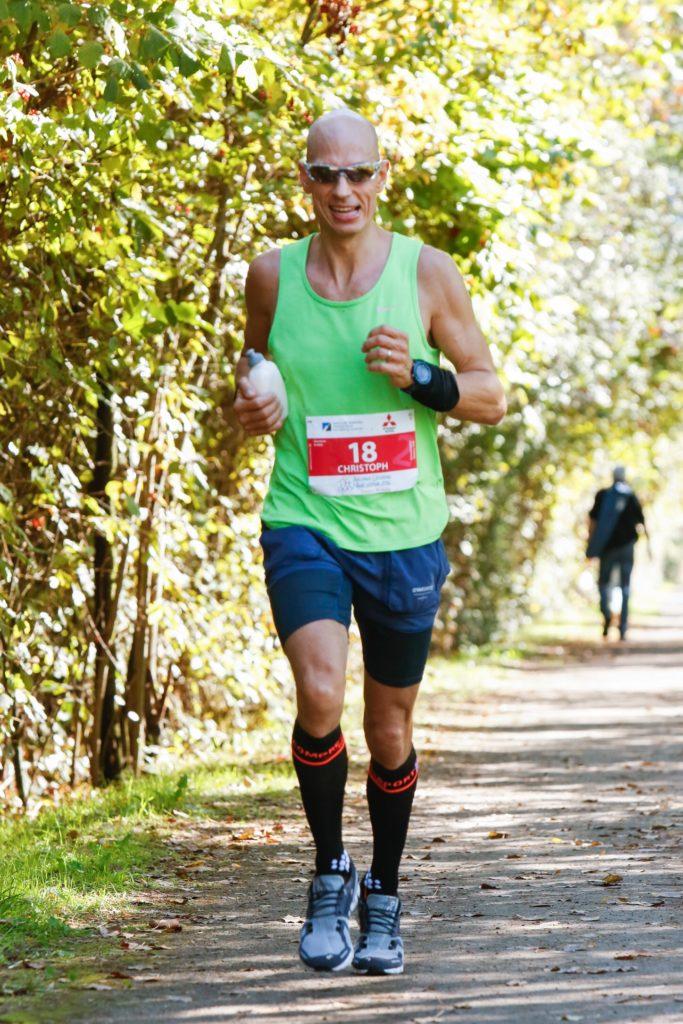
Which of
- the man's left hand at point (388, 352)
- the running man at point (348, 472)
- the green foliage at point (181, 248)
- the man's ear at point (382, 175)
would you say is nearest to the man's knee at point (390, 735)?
the running man at point (348, 472)

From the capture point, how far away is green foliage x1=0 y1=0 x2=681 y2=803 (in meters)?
6.18

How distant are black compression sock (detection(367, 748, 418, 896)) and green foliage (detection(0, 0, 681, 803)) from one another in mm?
2003

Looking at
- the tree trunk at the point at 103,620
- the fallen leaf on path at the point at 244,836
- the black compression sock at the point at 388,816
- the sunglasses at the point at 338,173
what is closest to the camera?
the sunglasses at the point at 338,173

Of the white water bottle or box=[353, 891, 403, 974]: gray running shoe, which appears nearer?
the white water bottle

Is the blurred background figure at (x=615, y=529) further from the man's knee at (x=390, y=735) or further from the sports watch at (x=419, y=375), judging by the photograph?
the sports watch at (x=419, y=375)

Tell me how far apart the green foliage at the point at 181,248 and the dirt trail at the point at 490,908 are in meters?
1.33

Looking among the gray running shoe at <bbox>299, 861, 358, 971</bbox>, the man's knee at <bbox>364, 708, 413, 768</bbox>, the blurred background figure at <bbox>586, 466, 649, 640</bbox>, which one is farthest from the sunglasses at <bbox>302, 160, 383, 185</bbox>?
the blurred background figure at <bbox>586, 466, 649, 640</bbox>

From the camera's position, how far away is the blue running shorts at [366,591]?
4.29 metres

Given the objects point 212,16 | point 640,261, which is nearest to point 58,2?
point 212,16

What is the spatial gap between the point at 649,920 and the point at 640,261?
47.1 ft

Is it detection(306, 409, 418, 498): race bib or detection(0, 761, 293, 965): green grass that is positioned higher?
Result: detection(306, 409, 418, 498): race bib

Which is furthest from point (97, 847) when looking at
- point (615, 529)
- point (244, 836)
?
point (615, 529)

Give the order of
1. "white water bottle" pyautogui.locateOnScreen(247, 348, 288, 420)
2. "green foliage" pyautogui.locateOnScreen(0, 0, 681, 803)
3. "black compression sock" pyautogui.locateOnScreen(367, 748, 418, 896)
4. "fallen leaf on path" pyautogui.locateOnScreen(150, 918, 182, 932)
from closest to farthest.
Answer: "white water bottle" pyautogui.locateOnScreen(247, 348, 288, 420) → "black compression sock" pyautogui.locateOnScreen(367, 748, 418, 896) → "fallen leaf on path" pyautogui.locateOnScreen(150, 918, 182, 932) → "green foliage" pyautogui.locateOnScreen(0, 0, 681, 803)

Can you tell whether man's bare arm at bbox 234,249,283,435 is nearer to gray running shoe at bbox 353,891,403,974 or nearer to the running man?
the running man
